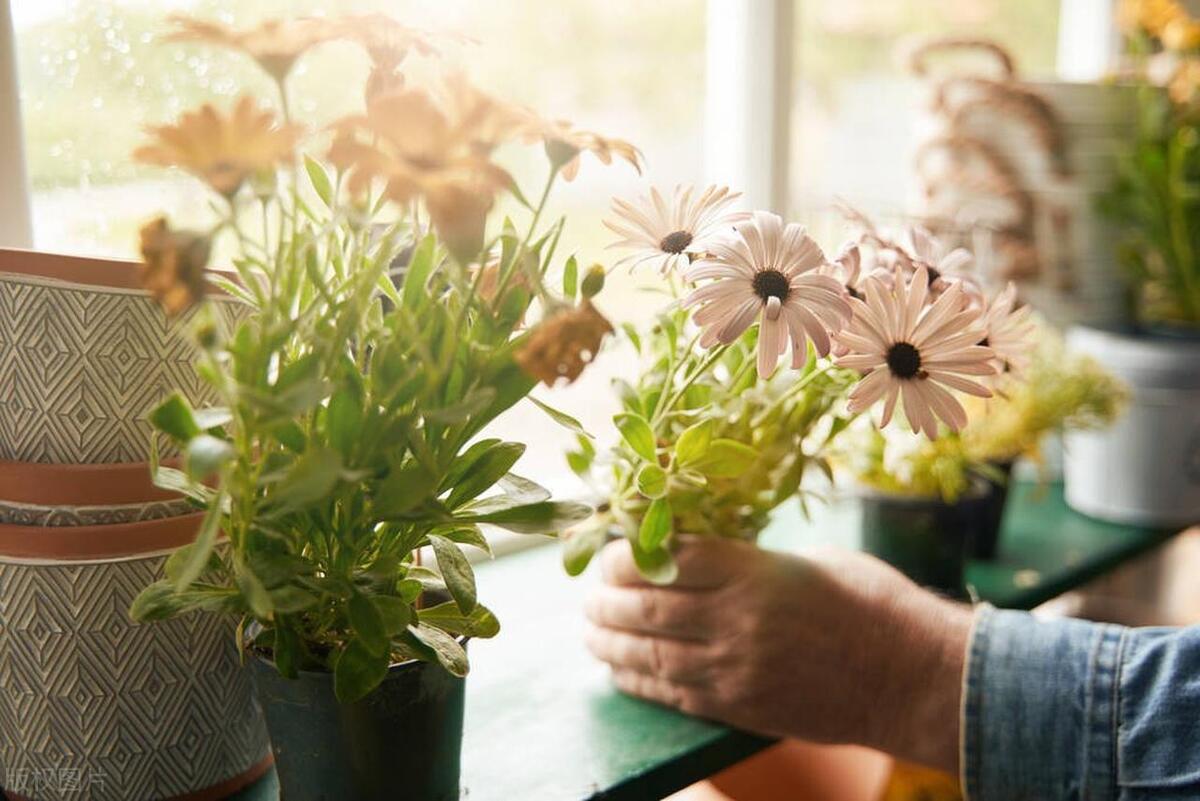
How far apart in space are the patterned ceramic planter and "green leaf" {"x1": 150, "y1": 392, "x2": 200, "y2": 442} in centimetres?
15

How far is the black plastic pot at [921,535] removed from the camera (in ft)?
3.47

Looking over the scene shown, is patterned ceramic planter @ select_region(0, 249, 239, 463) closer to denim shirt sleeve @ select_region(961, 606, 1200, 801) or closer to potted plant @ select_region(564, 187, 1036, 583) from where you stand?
potted plant @ select_region(564, 187, 1036, 583)

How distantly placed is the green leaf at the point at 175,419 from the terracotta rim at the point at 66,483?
17 centimetres

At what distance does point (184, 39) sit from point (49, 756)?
414 millimetres

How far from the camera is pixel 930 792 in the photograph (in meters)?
1.11

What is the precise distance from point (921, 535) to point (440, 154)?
2.38 ft

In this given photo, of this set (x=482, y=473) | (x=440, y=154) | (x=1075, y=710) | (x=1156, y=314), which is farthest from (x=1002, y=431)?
(x=440, y=154)

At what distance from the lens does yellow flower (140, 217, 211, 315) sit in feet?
1.42

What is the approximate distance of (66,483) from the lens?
25.0 inches

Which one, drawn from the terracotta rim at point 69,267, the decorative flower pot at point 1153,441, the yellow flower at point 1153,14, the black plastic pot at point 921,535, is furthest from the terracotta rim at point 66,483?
the yellow flower at point 1153,14

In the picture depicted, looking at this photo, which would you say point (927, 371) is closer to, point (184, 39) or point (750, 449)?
point (750, 449)

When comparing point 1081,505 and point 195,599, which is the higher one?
point 195,599

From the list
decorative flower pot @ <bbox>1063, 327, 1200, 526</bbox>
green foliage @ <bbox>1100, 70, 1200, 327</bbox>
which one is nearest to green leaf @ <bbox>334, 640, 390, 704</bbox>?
decorative flower pot @ <bbox>1063, 327, 1200, 526</bbox>

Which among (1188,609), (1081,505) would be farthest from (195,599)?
(1188,609)
